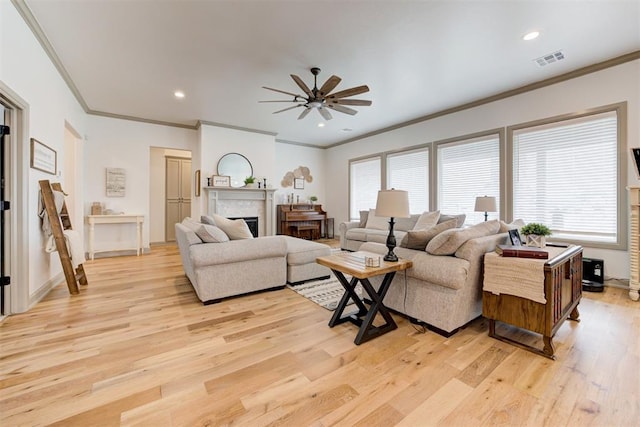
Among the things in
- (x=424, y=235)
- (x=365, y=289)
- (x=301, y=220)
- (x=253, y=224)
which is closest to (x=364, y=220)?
(x=301, y=220)

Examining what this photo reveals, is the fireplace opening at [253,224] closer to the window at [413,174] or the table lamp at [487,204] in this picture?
the window at [413,174]

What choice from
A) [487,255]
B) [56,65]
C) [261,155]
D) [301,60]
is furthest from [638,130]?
[56,65]

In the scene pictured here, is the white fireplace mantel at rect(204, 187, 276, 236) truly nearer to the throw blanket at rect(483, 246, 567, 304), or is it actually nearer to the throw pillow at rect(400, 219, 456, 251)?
the throw pillow at rect(400, 219, 456, 251)

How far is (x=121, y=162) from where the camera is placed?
5398mm

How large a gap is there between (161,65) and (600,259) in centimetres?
606

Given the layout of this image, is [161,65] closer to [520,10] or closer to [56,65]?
[56,65]

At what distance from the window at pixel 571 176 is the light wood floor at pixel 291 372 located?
1.31 metres

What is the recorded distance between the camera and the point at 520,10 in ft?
8.04

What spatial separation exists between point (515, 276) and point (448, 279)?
0.45m

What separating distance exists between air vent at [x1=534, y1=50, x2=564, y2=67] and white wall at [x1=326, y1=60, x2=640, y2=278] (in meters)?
0.60

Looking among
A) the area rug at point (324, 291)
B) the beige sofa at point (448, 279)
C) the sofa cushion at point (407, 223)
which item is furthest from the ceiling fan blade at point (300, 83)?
the sofa cushion at point (407, 223)

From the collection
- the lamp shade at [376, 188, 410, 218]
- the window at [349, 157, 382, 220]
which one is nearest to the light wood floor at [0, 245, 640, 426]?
the lamp shade at [376, 188, 410, 218]

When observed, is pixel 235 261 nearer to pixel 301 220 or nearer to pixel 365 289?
pixel 365 289

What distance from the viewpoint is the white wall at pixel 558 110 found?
10.5ft
